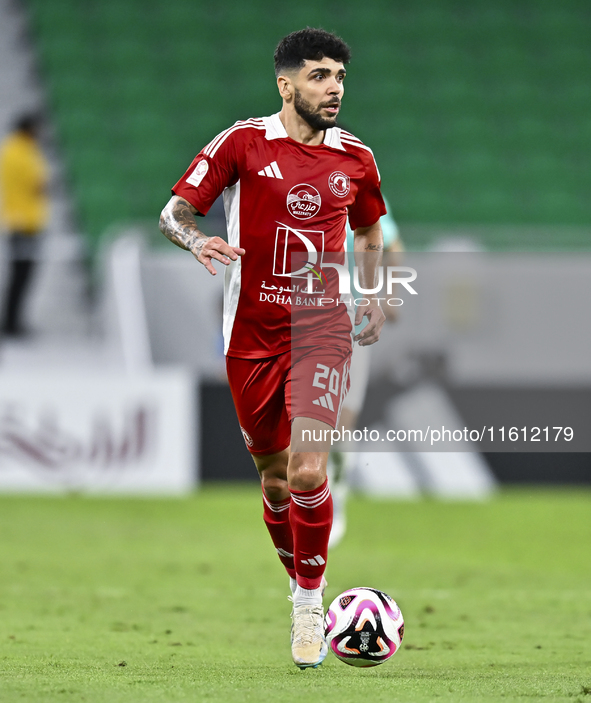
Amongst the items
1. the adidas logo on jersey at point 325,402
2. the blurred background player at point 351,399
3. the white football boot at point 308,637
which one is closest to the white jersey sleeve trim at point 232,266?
the adidas logo on jersey at point 325,402

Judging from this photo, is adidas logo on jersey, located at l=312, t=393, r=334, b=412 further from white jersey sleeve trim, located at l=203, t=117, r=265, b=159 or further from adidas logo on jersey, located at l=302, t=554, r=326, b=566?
white jersey sleeve trim, located at l=203, t=117, r=265, b=159

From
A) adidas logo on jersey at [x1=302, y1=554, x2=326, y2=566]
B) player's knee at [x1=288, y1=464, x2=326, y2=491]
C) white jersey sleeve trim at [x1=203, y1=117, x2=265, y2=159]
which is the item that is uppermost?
white jersey sleeve trim at [x1=203, y1=117, x2=265, y2=159]

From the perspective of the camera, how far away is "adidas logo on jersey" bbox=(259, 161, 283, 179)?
14.3ft

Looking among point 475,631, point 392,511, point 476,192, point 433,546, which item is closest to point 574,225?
point 476,192

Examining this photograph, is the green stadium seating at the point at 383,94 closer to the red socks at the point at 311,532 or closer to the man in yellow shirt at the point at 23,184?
the man in yellow shirt at the point at 23,184

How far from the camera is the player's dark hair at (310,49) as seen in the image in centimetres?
436

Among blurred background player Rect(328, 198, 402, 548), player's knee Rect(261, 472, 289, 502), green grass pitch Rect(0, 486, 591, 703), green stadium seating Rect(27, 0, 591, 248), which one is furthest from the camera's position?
green stadium seating Rect(27, 0, 591, 248)

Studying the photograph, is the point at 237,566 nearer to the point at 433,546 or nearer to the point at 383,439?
the point at 433,546

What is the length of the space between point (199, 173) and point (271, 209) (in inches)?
11.4

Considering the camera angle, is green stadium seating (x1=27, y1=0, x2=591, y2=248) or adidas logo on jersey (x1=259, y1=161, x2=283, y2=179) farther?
green stadium seating (x1=27, y1=0, x2=591, y2=248)

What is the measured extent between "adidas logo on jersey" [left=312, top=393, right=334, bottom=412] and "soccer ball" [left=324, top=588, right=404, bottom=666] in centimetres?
70

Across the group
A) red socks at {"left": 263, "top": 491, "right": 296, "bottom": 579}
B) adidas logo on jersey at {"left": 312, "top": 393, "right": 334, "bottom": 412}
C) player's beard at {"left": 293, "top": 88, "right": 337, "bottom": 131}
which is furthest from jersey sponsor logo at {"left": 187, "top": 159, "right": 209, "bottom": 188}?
red socks at {"left": 263, "top": 491, "right": 296, "bottom": 579}

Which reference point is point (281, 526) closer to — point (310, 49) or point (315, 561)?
point (315, 561)

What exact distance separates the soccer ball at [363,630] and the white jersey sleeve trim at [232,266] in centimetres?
110
